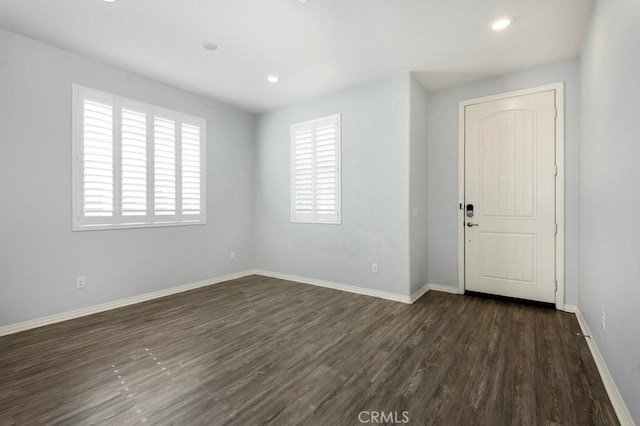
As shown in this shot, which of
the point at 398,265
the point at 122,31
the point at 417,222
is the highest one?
the point at 122,31

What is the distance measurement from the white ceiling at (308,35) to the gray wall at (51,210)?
24cm

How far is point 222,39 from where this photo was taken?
2918 millimetres

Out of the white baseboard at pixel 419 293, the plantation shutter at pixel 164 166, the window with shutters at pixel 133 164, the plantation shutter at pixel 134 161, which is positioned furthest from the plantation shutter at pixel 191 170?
the white baseboard at pixel 419 293

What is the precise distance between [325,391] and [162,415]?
96 cm

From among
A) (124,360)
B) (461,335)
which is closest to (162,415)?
(124,360)

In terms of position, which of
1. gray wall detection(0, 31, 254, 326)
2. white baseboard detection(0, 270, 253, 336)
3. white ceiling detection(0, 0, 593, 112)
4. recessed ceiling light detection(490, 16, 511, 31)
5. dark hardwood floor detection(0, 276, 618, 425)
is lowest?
dark hardwood floor detection(0, 276, 618, 425)

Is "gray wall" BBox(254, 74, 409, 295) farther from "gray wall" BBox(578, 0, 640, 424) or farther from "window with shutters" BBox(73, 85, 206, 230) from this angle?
"gray wall" BBox(578, 0, 640, 424)

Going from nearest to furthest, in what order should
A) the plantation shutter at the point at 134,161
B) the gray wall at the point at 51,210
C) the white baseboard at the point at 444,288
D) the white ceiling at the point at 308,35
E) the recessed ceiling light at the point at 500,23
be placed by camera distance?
1. the white ceiling at the point at 308,35
2. the recessed ceiling light at the point at 500,23
3. the gray wall at the point at 51,210
4. the plantation shutter at the point at 134,161
5. the white baseboard at the point at 444,288

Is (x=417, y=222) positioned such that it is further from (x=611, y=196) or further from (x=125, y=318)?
(x=125, y=318)

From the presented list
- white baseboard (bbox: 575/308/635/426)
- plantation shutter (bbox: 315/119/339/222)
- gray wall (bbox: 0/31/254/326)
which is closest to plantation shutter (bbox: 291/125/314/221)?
plantation shutter (bbox: 315/119/339/222)

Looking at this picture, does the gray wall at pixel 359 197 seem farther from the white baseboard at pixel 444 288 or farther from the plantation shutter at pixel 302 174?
the white baseboard at pixel 444 288

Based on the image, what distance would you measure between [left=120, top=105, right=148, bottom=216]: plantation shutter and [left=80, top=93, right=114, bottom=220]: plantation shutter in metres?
0.14

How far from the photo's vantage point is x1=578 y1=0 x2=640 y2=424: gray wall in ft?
5.00

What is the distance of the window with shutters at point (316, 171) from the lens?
432 cm
